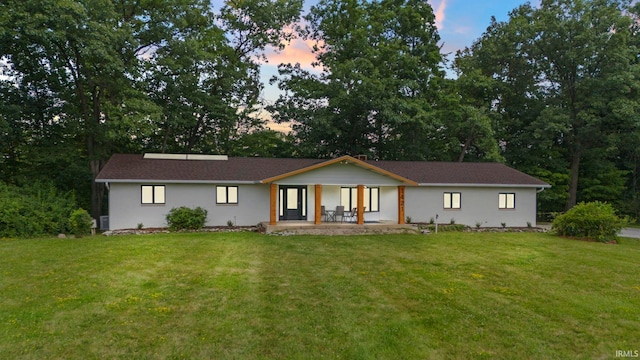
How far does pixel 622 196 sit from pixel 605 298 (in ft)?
84.7

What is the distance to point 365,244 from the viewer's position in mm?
13148

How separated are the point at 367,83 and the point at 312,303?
21.0 meters

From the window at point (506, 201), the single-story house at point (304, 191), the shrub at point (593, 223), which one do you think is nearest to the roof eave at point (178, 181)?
the single-story house at point (304, 191)

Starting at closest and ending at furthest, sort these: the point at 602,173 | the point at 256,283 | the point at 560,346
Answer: the point at 560,346 → the point at 256,283 → the point at 602,173

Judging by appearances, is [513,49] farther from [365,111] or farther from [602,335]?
[602,335]

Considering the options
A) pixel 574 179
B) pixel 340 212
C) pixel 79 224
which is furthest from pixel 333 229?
pixel 574 179

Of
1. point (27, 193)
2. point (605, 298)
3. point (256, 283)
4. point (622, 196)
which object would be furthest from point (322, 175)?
point (622, 196)

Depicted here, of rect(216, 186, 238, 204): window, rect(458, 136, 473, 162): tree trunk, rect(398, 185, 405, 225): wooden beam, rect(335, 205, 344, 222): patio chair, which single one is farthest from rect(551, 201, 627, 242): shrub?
rect(216, 186, 238, 204): window

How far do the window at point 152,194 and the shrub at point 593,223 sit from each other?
18408mm

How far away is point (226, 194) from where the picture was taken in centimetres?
1755

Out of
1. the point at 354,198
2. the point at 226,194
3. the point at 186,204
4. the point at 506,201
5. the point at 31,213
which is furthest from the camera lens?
the point at 506,201

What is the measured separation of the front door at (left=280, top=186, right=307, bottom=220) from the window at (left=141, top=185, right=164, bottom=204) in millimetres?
5652

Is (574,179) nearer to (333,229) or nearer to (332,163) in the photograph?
(332,163)

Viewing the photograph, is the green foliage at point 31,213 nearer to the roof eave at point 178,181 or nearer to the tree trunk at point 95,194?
the roof eave at point 178,181
